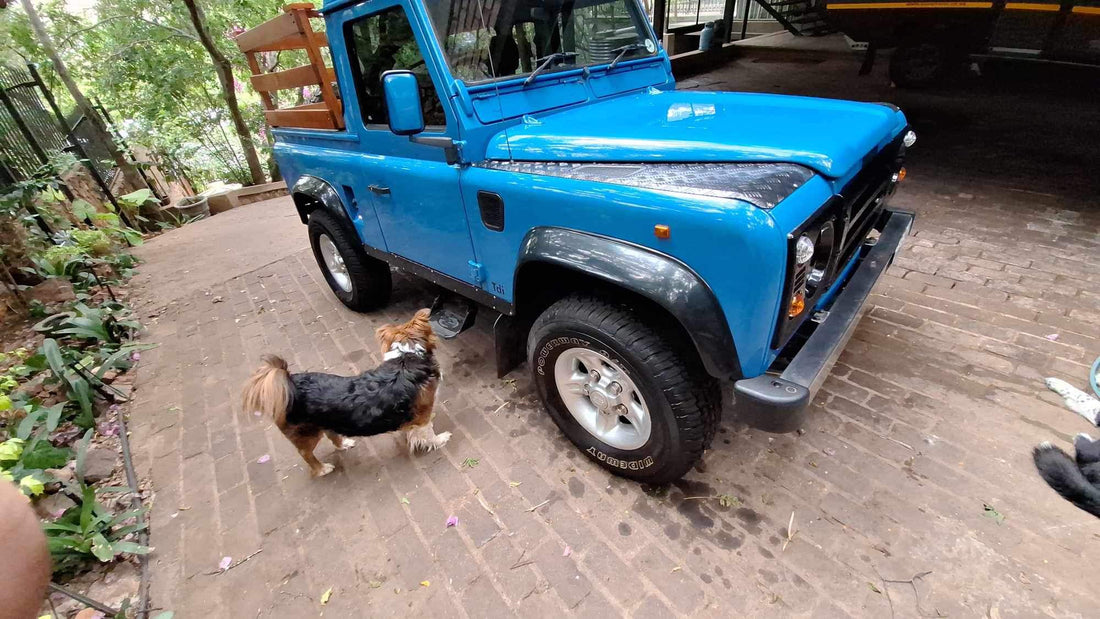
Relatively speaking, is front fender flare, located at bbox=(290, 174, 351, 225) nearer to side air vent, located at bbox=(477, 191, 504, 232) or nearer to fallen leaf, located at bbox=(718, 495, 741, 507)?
side air vent, located at bbox=(477, 191, 504, 232)

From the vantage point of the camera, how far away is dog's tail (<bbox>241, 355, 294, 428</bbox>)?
6.57ft

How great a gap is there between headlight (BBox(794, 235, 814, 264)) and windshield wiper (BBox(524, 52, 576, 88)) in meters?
1.54

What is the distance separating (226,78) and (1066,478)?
12531 mm

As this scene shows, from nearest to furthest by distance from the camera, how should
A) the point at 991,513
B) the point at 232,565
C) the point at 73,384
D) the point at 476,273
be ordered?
the point at 991,513 → the point at 232,565 → the point at 476,273 → the point at 73,384

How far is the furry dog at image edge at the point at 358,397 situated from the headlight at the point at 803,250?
69.9 inches

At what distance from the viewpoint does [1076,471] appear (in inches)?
79.8

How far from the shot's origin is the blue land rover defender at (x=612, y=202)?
155 centimetres

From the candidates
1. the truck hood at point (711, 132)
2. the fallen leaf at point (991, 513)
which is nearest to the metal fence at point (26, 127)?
the truck hood at point (711, 132)

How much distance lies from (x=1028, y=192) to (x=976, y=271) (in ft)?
7.47

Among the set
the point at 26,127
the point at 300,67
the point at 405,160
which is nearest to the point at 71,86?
the point at 26,127

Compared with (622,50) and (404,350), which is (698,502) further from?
(622,50)

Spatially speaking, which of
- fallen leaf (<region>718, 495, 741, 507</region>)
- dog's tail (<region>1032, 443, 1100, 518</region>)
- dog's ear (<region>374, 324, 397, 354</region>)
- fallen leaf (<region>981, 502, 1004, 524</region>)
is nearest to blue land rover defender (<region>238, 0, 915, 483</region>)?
fallen leaf (<region>718, 495, 741, 507</region>)

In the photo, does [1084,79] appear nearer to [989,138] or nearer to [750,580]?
[989,138]

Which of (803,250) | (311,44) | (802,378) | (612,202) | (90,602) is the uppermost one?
(311,44)
